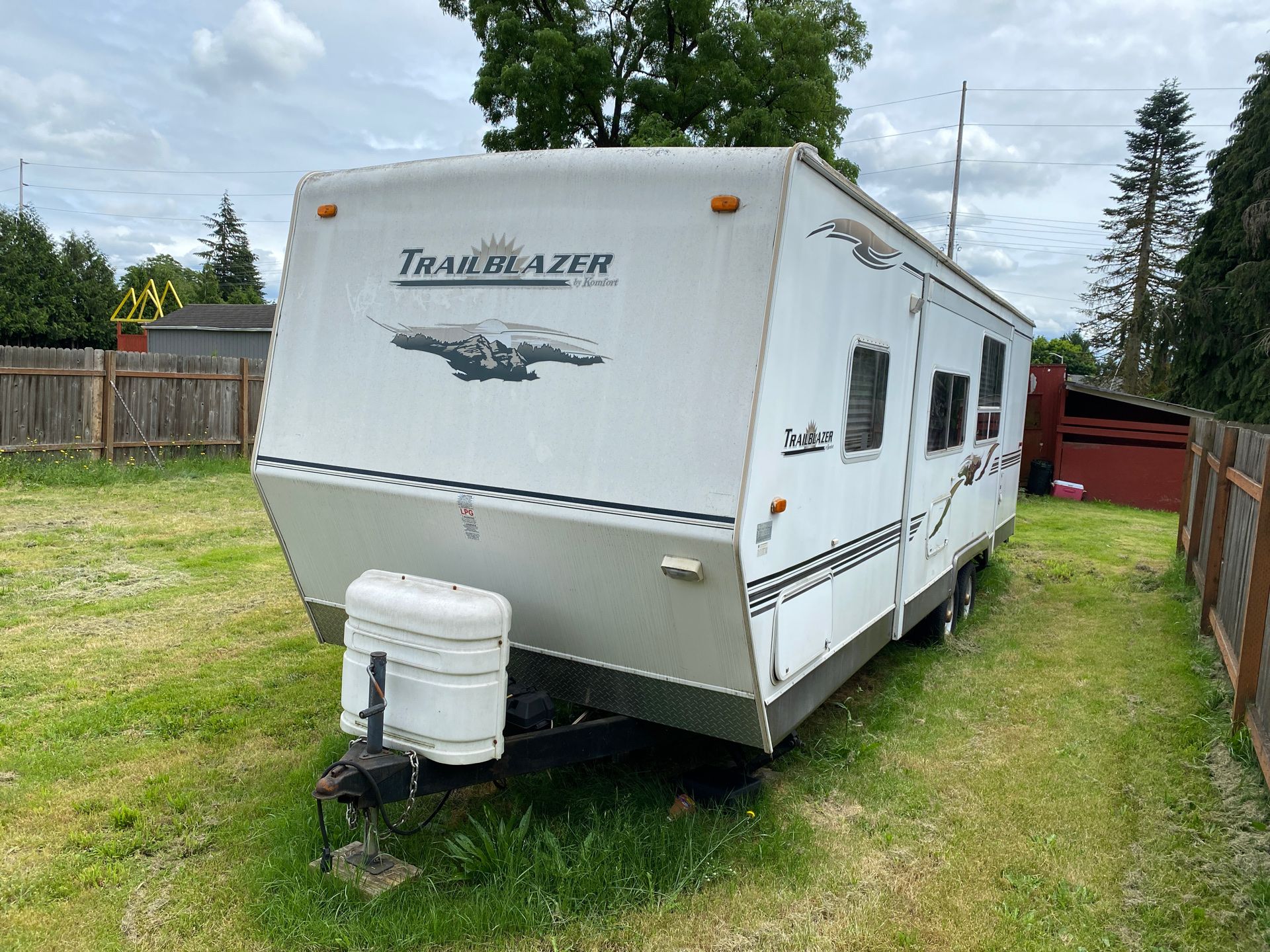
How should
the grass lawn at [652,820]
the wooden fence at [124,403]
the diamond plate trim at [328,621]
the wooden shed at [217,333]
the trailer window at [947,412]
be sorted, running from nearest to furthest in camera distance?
the grass lawn at [652,820] < the diamond plate trim at [328,621] < the trailer window at [947,412] < the wooden fence at [124,403] < the wooden shed at [217,333]

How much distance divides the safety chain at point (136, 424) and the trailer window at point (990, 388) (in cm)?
1194

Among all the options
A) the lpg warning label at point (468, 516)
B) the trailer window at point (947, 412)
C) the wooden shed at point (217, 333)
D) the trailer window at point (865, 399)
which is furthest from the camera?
the wooden shed at point (217, 333)

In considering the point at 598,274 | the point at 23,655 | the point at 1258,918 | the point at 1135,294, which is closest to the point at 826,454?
the point at 598,274

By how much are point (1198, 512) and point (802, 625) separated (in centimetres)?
688

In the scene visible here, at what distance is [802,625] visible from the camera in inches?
157

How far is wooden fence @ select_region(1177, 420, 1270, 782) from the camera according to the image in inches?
189

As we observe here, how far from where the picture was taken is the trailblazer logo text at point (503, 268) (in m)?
3.70

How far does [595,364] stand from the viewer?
11.9ft

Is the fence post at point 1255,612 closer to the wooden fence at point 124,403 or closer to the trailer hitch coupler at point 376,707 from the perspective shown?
the trailer hitch coupler at point 376,707

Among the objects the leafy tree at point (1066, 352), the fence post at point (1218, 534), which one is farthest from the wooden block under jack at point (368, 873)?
the leafy tree at point (1066, 352)

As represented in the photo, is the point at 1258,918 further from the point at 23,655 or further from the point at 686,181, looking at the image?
the point at 23,655

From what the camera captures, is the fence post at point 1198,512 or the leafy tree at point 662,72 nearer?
the fence post at point 1198,512

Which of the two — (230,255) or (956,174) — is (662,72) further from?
(230,255)

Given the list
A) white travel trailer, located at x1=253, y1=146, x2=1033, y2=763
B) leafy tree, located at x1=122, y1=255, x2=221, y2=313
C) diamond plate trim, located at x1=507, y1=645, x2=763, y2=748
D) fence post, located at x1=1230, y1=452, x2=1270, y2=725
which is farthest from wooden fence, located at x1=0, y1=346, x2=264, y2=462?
leafy tree, located at x1=122, y1=255, x2=221, y2=313
